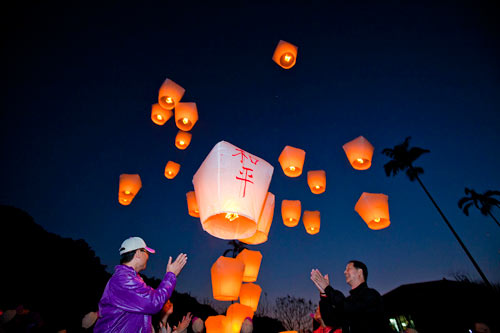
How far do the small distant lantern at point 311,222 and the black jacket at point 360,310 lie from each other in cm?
523

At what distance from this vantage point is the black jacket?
2.31m

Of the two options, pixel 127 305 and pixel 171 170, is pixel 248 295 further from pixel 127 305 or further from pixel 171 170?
pixel 127 305

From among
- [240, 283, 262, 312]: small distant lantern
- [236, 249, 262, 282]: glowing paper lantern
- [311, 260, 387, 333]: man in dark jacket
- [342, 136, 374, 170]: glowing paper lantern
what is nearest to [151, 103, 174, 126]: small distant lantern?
[236, 249, 262, 282]: glowing paper lantern

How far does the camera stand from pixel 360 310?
2.34 m

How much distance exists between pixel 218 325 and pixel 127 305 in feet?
20.4

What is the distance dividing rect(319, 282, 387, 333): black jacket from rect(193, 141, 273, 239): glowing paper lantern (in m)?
1.18

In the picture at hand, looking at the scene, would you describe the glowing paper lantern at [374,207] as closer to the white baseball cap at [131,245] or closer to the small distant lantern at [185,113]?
the small distant lantern at [185,113]

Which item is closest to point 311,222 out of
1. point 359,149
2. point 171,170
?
point 359,149

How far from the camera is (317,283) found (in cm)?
270

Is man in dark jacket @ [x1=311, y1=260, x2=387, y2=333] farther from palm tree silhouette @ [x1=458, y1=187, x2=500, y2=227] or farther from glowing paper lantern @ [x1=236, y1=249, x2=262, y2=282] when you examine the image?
palm tree silhouette @ [x1=458, y1=187, x2=500, y2=227]

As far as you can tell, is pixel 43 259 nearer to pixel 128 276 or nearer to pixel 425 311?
pixel 128 276

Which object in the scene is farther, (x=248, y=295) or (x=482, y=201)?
(x=482, y=201)

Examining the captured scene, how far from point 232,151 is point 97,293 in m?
14.2

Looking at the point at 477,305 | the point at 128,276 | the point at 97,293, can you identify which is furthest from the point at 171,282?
the point at 477,305
